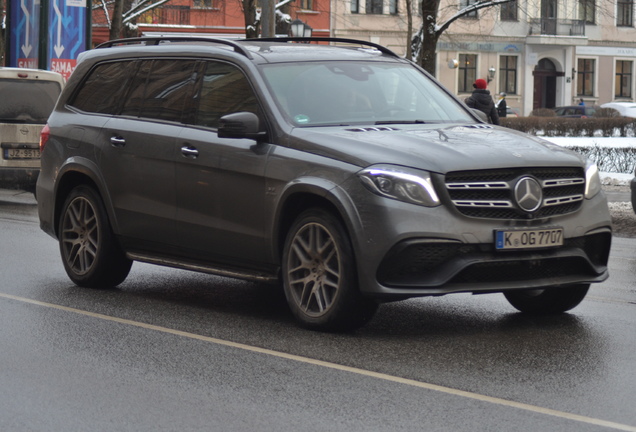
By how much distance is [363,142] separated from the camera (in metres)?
7.65

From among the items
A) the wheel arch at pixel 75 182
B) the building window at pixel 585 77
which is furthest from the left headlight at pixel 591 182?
the building window at pixel 585 77

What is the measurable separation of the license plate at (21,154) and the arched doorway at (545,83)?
55172 mm

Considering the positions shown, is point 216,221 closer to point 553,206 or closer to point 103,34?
point 553,206

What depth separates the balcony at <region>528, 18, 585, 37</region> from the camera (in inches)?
2768

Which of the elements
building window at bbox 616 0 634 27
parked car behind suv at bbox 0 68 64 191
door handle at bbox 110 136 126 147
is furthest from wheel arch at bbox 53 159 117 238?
building window at bbox 616 0 634 27

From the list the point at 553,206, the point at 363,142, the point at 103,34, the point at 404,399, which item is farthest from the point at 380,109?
the point at 103,34

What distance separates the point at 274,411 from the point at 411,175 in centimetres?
203

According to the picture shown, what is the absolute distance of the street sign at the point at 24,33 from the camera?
29969mm

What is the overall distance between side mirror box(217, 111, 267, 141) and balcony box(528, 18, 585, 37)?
63.2m

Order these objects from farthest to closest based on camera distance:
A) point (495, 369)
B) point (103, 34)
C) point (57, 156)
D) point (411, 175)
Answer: point (103, 34) → point (57, 156) → point (411, 175) → point (495, 369)

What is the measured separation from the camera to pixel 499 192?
7.43 metres

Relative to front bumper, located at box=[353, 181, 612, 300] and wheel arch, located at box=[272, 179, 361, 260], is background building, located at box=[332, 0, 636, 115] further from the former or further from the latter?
front bumper, located at box=[353, 181, 612, 300]

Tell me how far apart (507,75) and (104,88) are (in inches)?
2443

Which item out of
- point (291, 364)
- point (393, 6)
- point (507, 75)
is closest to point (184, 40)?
point (291, 364)
